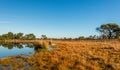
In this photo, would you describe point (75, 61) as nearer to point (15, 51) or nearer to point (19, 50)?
point (15, 51)

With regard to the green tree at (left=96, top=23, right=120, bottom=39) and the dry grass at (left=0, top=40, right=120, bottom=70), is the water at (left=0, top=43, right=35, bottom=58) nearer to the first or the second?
the dry grass at (left=0, top=40, right=120, bottom=70)

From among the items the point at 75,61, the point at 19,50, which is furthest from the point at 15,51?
the point at 75,61

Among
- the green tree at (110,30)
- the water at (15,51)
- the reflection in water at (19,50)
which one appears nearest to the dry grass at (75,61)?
the water at (15,51)

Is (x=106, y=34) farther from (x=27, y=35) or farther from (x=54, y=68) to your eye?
(x=54, y=68)

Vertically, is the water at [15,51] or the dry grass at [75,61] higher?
the water at [15,51]

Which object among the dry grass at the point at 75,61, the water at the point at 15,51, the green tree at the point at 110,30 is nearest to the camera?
the dry grass at the point at 75,61

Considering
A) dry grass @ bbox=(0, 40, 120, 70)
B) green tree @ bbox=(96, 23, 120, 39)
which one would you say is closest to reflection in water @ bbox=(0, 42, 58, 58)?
dry grass @ bbox=(0, 40, 120, 70)

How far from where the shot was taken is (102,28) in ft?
287

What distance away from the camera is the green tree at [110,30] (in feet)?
265

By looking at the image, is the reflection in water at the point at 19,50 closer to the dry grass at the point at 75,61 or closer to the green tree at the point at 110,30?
the dry grass at the point at 75,61

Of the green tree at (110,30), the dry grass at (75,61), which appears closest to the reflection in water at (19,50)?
the dry grass at (75,61)

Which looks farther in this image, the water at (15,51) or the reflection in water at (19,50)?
the reflection in water at (19,50)

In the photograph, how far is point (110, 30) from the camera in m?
84.3

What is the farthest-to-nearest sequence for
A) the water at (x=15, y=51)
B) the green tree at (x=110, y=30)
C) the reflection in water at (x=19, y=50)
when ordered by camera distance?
the green tree at (x=110, y=30)
the reflection in water at (x=19, y=50)
the water at (x=15, y=51)
